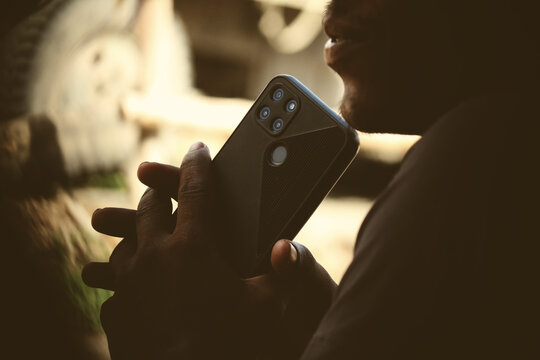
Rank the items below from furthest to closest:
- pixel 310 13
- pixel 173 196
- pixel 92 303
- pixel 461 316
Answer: pixel 310 13 < pixel 92 303 < pixel 173 196 < pixel 461 316

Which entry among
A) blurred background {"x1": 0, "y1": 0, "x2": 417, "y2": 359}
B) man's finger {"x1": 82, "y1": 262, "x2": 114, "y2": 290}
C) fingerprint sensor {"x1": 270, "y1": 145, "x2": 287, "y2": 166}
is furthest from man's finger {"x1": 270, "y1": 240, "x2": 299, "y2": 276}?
blurred background {"x1": 0, "y1": 0, "x2": 417, "y2": 359}

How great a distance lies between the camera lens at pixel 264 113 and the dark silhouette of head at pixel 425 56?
0.11 meters

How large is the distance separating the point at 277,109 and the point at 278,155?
7 centimetres

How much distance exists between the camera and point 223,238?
61 centimetres

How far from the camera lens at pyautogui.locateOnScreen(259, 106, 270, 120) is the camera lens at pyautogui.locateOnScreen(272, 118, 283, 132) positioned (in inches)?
0.8

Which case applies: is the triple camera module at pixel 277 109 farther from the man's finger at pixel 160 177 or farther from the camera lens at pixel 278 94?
the man's finger at pixel 160 177

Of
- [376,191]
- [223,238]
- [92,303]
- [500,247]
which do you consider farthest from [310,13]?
[500,247]

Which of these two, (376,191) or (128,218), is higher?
(128,218)

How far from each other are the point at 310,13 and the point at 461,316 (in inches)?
73.5

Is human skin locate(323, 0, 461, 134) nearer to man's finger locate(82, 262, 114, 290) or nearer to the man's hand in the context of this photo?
the man's hand

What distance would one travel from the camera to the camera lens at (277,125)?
64 cm

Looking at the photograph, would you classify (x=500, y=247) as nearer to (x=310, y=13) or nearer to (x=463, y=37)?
(x=463, y=37)

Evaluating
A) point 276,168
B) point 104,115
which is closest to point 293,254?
point 276,168

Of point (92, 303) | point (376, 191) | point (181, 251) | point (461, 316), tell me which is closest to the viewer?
point (461, 316)
